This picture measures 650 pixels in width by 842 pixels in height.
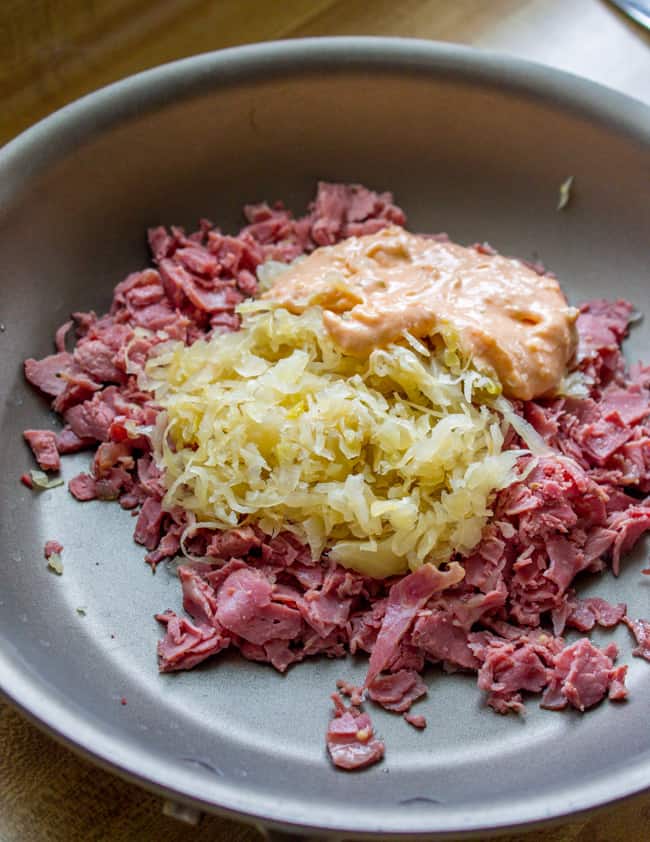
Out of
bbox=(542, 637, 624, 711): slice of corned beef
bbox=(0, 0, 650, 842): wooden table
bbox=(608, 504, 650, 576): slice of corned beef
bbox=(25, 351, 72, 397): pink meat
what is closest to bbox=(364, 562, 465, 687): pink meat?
bbox=(542, 637, 624, 711): slice of corned beef

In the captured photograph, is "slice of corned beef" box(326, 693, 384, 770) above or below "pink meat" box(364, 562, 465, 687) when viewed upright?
below

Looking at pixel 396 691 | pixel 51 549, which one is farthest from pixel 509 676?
pixel 51 549

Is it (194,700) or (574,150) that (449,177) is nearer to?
(574,150)

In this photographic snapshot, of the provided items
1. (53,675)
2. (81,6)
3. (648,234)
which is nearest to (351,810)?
(53,675)

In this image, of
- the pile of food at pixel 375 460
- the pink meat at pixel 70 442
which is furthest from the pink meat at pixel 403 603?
the pink meat at pixel 70 442

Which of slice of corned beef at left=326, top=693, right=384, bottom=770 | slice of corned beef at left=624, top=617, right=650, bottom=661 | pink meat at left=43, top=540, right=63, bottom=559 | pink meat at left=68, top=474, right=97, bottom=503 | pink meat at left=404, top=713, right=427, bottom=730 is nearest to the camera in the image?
slice of corned beef at left=326, top=693, right=384, bottom=770

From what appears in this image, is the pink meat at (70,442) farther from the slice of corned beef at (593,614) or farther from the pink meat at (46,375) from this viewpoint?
the slice of corned beef at (593,614)

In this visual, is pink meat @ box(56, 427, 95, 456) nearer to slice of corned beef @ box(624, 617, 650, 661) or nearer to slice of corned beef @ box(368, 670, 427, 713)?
slice of corned beef @ box(368, 670, 427, 713)
